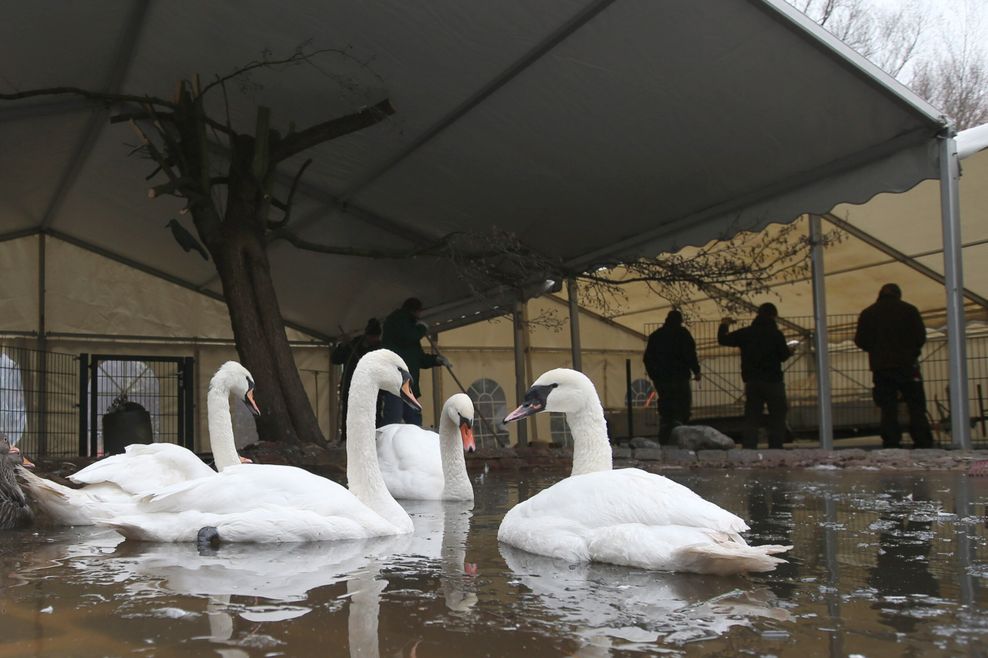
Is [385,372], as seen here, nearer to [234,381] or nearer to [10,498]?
[234,381]

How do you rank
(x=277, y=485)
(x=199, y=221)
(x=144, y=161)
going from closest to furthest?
(x=277, y=485) < (x=199, y=221) < (x=144, y=161)

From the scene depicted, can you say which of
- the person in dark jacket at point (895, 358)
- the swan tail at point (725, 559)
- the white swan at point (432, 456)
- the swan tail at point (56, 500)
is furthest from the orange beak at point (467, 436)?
the person in dark jacket at point (895, 358)

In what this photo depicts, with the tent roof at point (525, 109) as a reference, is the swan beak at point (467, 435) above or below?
below

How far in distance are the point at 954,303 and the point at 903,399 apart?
248 cm

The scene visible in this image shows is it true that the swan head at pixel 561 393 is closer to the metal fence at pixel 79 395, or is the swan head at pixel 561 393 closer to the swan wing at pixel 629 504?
the swan wing at pixel 629 504

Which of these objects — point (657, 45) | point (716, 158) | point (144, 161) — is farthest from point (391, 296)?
point (657, 45)

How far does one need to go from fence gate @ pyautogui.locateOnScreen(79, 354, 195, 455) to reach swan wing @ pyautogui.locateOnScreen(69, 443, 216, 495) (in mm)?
10959

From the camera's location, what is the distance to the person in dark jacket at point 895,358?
10.2m

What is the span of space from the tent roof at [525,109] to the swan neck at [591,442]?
4.24 meters

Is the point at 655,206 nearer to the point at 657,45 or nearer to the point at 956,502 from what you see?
the point at 657,45

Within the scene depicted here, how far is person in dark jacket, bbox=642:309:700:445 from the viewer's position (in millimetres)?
12438

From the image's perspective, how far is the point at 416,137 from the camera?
1101 cm

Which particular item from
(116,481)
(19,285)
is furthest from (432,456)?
(19,285)

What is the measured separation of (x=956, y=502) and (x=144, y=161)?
11638mm
